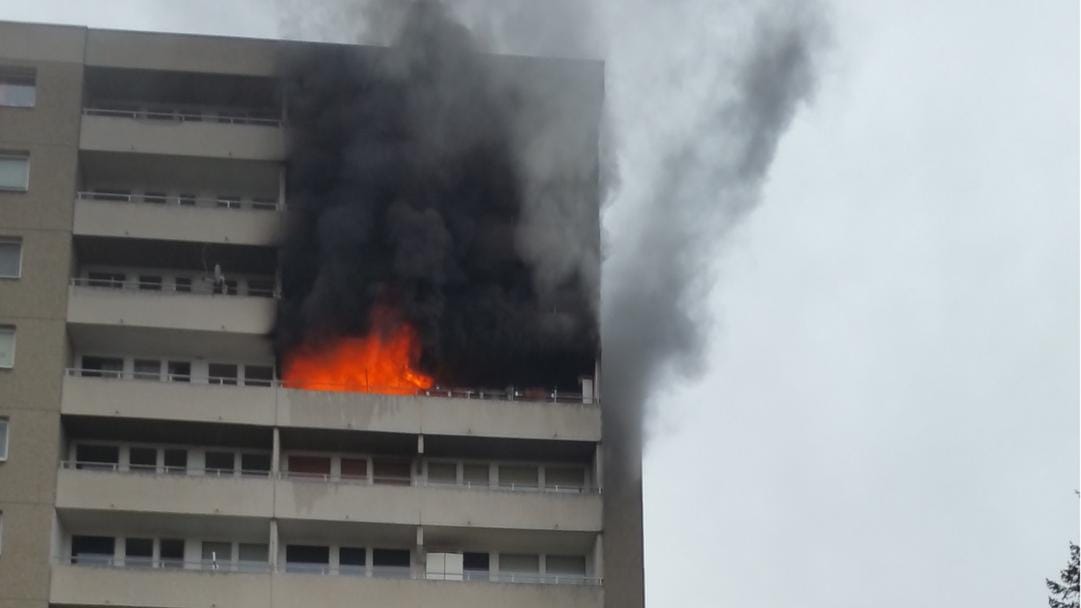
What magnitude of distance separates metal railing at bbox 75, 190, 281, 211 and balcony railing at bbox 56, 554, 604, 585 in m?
10.4

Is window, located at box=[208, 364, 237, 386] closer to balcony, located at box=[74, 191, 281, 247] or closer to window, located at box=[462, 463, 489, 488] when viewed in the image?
balcony, located at box=[74, 191, 281, 247]

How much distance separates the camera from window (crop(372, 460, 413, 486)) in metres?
64.9

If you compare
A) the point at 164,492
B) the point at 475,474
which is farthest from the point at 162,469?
the point at 475,474

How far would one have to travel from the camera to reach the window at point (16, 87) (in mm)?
65562

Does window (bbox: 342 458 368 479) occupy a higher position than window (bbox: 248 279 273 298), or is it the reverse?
window (bbox: 248 279 273 298)

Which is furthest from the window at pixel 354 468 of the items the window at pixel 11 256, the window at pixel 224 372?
the window at pixel 11 256

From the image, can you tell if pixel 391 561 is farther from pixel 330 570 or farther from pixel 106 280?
pixel 106 280

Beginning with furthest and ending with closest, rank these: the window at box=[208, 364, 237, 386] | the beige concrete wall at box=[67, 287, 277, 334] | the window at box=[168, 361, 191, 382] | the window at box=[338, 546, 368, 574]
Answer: the window at box=[208, 364, 237, 386]
the window at box=[168, 361, 191, 382]
the window at box=[338, 546, 368, 574]
the beige concrete wall at box=[67, 287, 277, 334]

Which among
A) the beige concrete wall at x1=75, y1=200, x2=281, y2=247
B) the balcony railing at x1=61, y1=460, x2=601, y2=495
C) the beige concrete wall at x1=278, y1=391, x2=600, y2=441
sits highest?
the beige concrete wall at x1=75, y1=200, x2=281, y2=247

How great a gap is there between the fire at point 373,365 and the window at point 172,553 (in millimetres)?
5548

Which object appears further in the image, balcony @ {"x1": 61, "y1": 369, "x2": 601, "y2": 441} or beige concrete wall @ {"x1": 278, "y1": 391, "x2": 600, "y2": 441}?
beige concrete wall @ {"x1": 278, "y1": 391, "x2": 600, "y2": 441}

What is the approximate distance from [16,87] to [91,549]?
1347 cm

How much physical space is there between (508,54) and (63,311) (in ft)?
50.2

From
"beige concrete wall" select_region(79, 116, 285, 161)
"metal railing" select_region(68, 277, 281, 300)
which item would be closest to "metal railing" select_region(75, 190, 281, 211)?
"beige concrete wall" select_region(79, 116, 285, 161)
